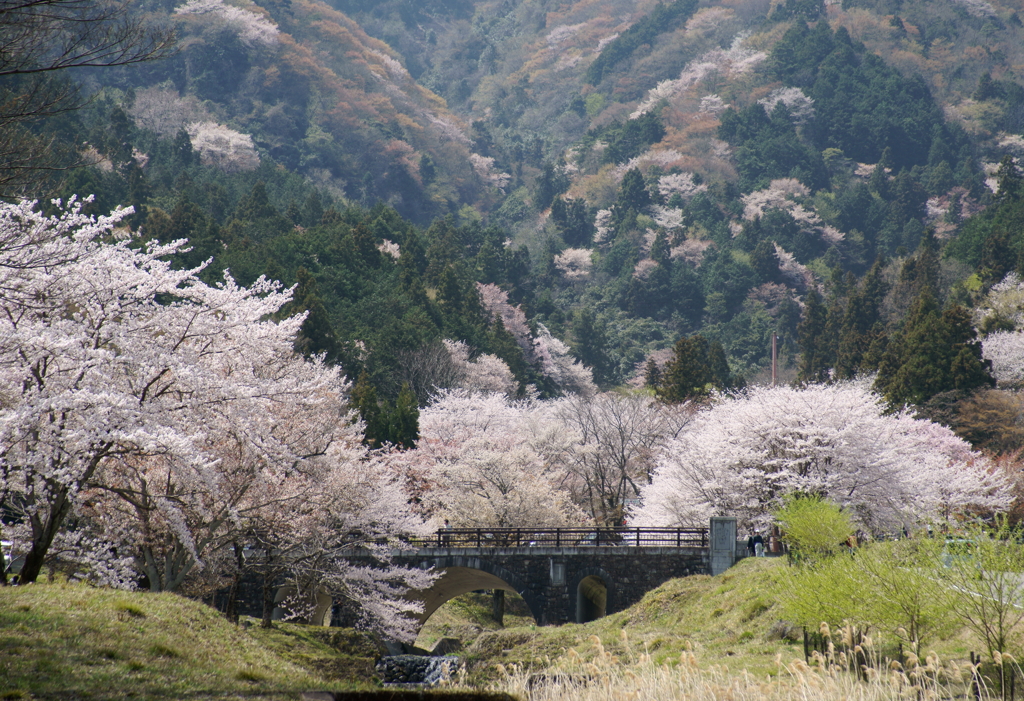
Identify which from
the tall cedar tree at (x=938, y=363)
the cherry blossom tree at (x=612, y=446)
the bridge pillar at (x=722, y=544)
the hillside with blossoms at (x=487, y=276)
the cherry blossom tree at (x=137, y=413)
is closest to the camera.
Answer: the cherry blossom tree at (x=137, y=413)

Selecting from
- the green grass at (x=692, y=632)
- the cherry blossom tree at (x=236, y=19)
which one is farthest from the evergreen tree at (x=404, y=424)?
the cherry blossom tree at (x=236, y=19)

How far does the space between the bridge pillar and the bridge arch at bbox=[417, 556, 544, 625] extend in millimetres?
5928

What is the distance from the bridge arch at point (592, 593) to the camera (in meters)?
28.4

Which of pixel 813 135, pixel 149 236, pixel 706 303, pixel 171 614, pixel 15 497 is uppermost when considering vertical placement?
pixel 813 135

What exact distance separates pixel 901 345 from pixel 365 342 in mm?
30715

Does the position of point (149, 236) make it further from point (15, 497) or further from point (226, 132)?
point (226, 132)

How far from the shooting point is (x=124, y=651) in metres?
10.4

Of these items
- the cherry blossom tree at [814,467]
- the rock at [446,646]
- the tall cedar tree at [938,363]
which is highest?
the tall cedar tree at [938,363]

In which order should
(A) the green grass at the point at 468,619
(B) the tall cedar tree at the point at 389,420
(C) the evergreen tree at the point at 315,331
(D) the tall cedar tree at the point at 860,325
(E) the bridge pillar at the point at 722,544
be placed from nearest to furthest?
(E) the bridge pillar at the point at 722,544
(A) the green grass at the point at 468,619
(B) the tall cedar tree at the point at 389,420
(C) the evergreen tree at the point at 315,331
(D) the tall cedar tree at the point at 860,325

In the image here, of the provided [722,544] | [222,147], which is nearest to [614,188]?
[222,147]

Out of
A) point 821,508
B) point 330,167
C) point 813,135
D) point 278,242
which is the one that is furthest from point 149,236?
point 813,135

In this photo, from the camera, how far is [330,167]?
99.5m

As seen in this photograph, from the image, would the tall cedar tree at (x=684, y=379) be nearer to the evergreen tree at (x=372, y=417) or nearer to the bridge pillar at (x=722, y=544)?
the evergreen tree at (x=372, y=417)

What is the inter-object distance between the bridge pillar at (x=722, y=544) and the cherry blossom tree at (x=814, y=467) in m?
1.59
